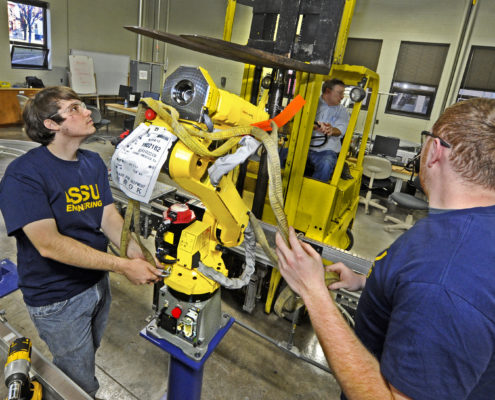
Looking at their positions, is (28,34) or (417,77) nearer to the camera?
(417,77)

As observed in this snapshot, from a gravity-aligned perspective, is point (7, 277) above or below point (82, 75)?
below

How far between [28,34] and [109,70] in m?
2.71

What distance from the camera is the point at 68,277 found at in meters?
1.59

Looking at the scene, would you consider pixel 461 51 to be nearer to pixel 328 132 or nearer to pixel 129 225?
pixel 328 132

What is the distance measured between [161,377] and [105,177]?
1642mm

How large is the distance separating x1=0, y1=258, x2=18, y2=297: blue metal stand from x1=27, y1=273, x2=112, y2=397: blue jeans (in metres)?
1.11

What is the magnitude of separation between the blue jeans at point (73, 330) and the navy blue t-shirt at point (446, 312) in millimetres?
1498

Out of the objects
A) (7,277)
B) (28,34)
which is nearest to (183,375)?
(7,277)

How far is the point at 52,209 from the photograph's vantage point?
1477 millimetres

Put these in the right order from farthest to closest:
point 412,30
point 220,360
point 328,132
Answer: point 412,30 < point 328,132 < point 220,360

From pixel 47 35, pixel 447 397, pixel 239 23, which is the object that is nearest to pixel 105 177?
pixel 447 397

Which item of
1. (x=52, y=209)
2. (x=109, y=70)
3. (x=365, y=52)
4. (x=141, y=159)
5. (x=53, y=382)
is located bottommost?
(x=53, y=382)

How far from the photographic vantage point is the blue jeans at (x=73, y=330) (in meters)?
1.58

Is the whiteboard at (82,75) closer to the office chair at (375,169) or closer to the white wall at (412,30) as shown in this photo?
the white wall at (412,30)
